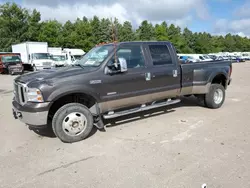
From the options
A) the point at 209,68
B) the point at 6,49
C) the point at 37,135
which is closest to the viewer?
the point at 37,135

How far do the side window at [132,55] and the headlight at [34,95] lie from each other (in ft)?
5.96

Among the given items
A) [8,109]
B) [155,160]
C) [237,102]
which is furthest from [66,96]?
[237,102]

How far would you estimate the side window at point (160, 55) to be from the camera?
5.11 metres

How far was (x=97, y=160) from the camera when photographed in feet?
11.3

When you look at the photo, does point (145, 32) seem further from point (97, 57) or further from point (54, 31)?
point (97, 57)

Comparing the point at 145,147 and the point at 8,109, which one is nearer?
the point at 145,147

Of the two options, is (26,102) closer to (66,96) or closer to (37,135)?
(66,96)

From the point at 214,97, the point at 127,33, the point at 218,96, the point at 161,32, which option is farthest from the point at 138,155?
the point at 161,32

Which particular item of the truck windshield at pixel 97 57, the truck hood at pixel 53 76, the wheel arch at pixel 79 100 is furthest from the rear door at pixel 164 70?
the truck hood at pixel 53 76

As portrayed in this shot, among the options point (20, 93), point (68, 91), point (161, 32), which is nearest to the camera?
point (68, 91)

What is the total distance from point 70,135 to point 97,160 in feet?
3.14

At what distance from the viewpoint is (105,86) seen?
14.3 feet

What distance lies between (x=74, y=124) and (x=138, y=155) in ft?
4.71

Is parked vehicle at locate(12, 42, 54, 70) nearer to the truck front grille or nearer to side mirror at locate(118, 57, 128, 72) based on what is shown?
the truck front grille
